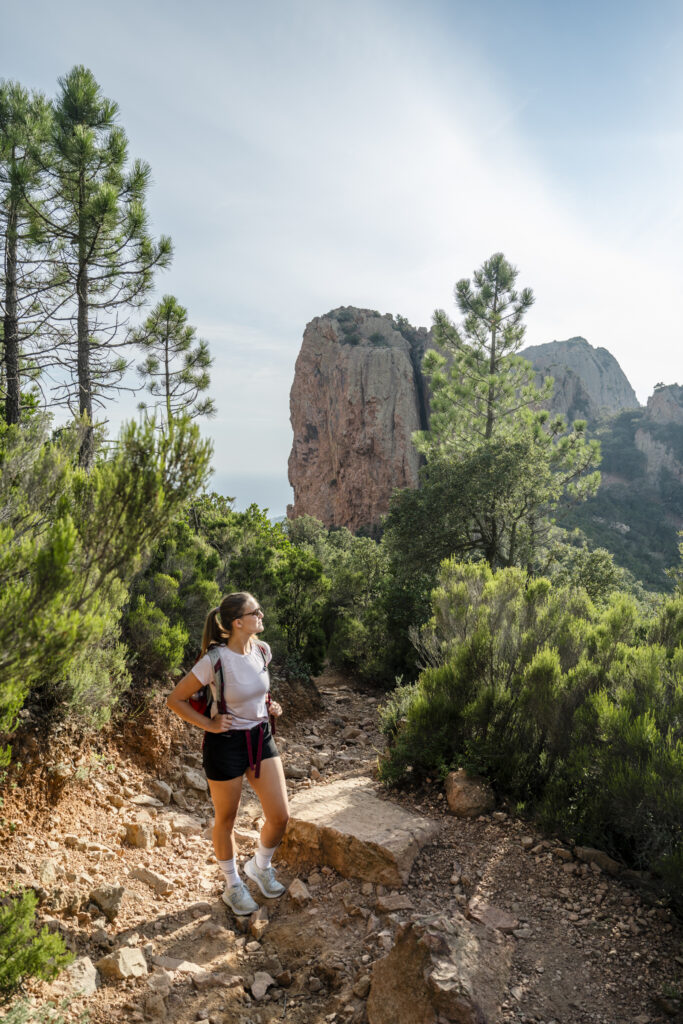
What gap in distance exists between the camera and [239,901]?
9.96 feet

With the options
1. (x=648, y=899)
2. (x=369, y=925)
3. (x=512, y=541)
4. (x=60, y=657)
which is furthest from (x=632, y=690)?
(x=512, y=541)

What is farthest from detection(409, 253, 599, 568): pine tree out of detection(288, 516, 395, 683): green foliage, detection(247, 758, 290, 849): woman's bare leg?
detection(247, 758, 290, 849): woman's bare leg

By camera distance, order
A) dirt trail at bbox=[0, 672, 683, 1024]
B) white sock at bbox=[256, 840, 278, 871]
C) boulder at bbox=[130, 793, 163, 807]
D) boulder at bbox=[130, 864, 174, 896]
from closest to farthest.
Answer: dirt trail at bbox=[0, 672, 683, 1024], white sock at bbox=[256, 840, 278, 871], boulder at bbox=[130, 864, 174, 896], boulder at bbox=[130, 793, 163, 807]

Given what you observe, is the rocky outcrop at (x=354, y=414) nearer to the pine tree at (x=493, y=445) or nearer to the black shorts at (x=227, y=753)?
the pine tree at (x=493, y=445)

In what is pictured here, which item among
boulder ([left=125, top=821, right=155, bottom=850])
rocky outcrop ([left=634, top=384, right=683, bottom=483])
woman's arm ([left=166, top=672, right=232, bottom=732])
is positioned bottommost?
boulder ([left=125, top=821, right=155, bottom=850])

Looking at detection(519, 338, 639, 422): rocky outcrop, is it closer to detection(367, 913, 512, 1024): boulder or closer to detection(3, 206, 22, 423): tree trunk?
detection(3, 206, 22, 423): tree trunk

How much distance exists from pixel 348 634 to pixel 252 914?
28.2 feet

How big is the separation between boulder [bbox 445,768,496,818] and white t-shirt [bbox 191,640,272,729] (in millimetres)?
1709

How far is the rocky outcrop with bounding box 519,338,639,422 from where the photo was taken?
71750 mm

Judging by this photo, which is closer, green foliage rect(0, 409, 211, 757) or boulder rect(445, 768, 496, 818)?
green foliage rect(0, 409, 211, 757)

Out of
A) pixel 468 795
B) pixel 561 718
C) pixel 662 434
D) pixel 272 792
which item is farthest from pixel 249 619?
pixel 662 434

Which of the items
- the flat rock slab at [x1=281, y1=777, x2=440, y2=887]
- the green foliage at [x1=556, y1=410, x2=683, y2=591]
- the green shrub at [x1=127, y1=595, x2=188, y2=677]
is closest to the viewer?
the flat rock slab at [x1=281, y1=777, x2=440, y2=887]

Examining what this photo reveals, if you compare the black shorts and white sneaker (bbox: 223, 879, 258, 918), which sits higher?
the black shorts

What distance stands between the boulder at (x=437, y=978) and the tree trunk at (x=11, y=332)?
22.5 ft
